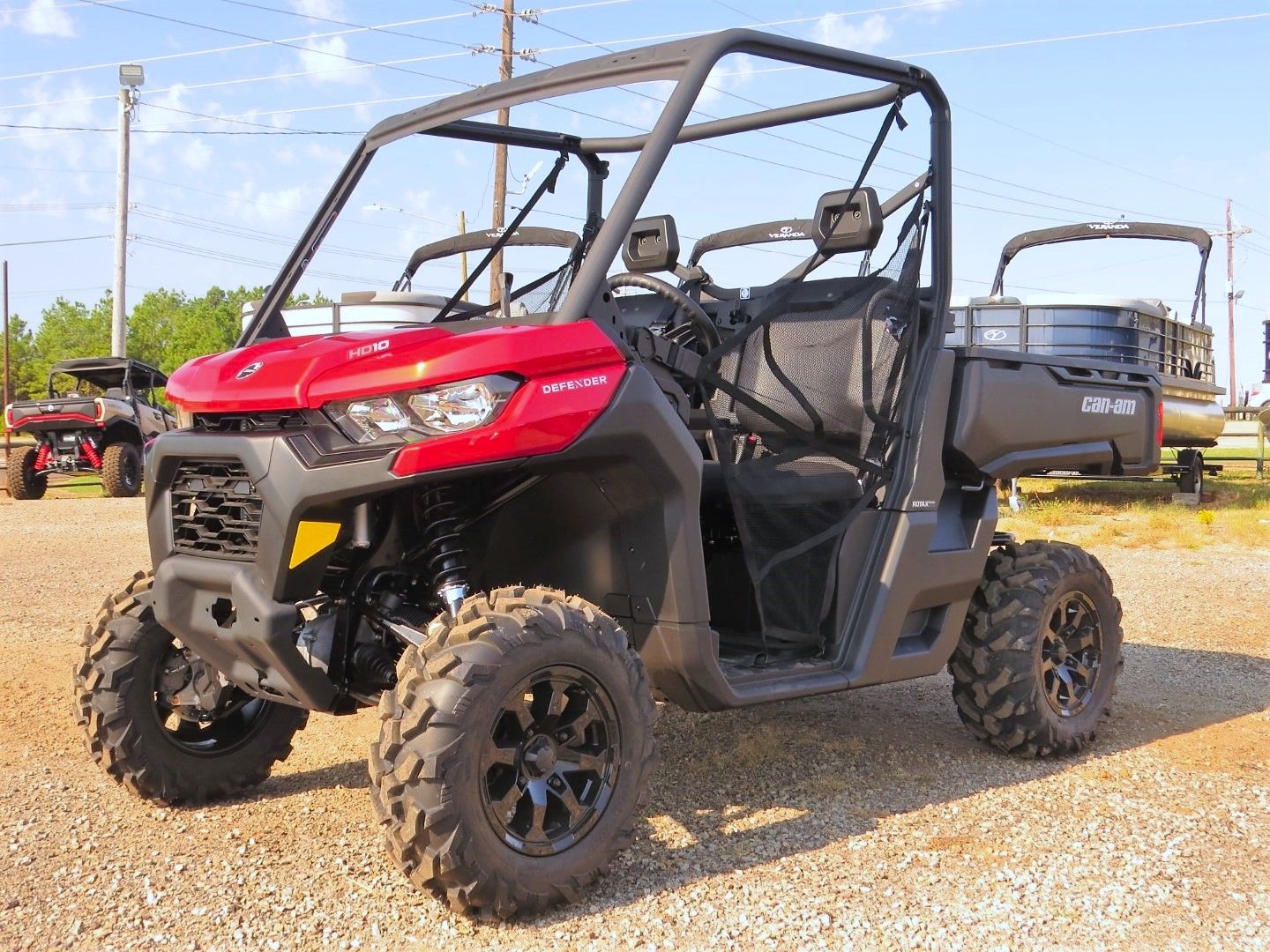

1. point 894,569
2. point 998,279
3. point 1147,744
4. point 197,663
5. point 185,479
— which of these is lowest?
point 1147,744

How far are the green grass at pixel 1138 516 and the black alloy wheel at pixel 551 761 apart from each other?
954 centimetres

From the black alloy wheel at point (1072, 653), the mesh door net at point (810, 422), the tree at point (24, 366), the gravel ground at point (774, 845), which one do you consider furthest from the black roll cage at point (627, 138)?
the tree at point (24, 366)

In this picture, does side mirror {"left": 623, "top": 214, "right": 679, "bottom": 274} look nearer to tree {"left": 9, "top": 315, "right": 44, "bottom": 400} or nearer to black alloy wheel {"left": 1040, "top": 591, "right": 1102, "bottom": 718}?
black alloy wheel {"left": 1040, "top": 591, "right": 1102, "bottom": 718}

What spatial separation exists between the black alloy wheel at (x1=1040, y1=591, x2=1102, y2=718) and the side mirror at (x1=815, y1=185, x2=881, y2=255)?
185cm

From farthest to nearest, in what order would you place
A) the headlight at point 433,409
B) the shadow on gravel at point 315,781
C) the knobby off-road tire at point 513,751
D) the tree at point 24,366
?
the tree at point 24,366 → the shadow on gravel at point 315,781 → the headlight at point 433,409 → the knobby off-road tire at point 513,751

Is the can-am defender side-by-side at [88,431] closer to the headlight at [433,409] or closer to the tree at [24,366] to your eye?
the headlight at [433,409]

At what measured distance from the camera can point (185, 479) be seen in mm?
3605

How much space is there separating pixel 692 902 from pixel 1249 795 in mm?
2267

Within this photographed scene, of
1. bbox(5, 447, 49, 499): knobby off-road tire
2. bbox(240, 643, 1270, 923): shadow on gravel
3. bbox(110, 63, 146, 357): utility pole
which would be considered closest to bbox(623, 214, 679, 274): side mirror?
bbox(240, 643, 1270, 923): shadow on gravel

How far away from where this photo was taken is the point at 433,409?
3.22m

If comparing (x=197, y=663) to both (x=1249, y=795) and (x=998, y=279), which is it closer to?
(x=1249, y=795)

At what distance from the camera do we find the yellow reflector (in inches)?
128

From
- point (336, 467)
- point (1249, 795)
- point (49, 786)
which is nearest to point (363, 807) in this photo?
point (49, 786)

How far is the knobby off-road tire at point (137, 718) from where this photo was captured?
4.02 m
